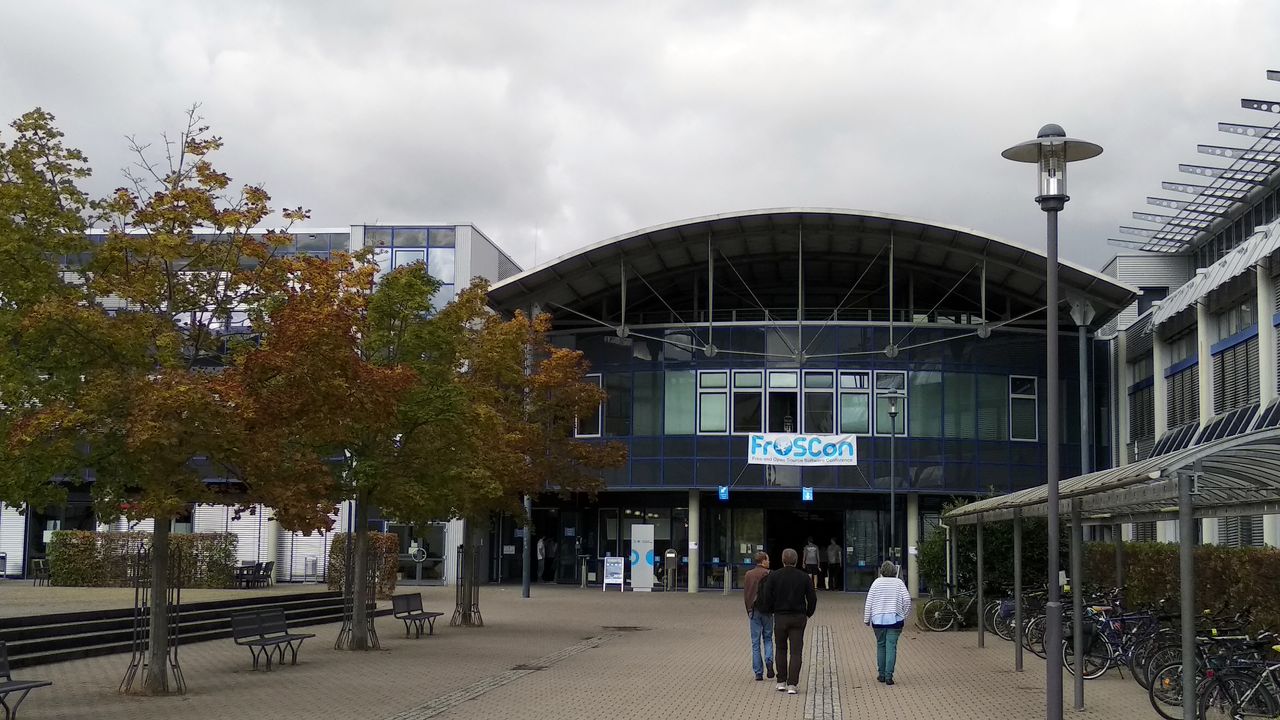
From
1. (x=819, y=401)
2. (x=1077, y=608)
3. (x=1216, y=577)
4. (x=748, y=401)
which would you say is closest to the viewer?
(x=1077, y=608)

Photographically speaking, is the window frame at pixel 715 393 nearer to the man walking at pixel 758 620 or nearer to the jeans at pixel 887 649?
the man walking at pixel 758 620

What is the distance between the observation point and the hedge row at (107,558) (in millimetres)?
35375

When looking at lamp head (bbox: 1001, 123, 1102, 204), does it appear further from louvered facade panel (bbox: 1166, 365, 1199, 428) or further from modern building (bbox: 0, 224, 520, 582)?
modern building (bbox: 0, 224, 520, 582)

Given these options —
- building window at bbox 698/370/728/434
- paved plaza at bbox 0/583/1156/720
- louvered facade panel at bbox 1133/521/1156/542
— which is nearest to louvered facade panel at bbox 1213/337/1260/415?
louvered facade panel at bbox 1133/521/1156/542

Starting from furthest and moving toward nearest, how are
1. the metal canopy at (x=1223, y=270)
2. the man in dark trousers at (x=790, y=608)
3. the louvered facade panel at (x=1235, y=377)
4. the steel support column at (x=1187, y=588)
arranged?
the louvered facade panel at (x=1235, y=377), the metal canopy at (x=1223, y=270), the man in dark trousers at (x=790, y=608), the steel support column at (x=1187, y=588)

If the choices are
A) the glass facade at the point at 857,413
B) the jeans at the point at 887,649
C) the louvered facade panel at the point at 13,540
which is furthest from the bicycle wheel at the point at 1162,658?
the louvered facade panel at the point at 13,540

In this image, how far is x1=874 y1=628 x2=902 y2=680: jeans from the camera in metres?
17.1

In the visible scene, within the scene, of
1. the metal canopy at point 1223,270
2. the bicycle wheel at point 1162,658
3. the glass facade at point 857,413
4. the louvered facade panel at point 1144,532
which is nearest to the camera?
the bicycle wheel at point 1162,658

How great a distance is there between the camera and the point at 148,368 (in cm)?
1535

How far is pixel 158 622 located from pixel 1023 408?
3003 cm

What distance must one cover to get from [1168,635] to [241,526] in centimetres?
3505

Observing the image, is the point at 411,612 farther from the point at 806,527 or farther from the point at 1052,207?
the point at 806,527

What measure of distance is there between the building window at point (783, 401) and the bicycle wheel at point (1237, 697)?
91.4ft

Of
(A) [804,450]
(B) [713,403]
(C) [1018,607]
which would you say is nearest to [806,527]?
(A) [804,450]
